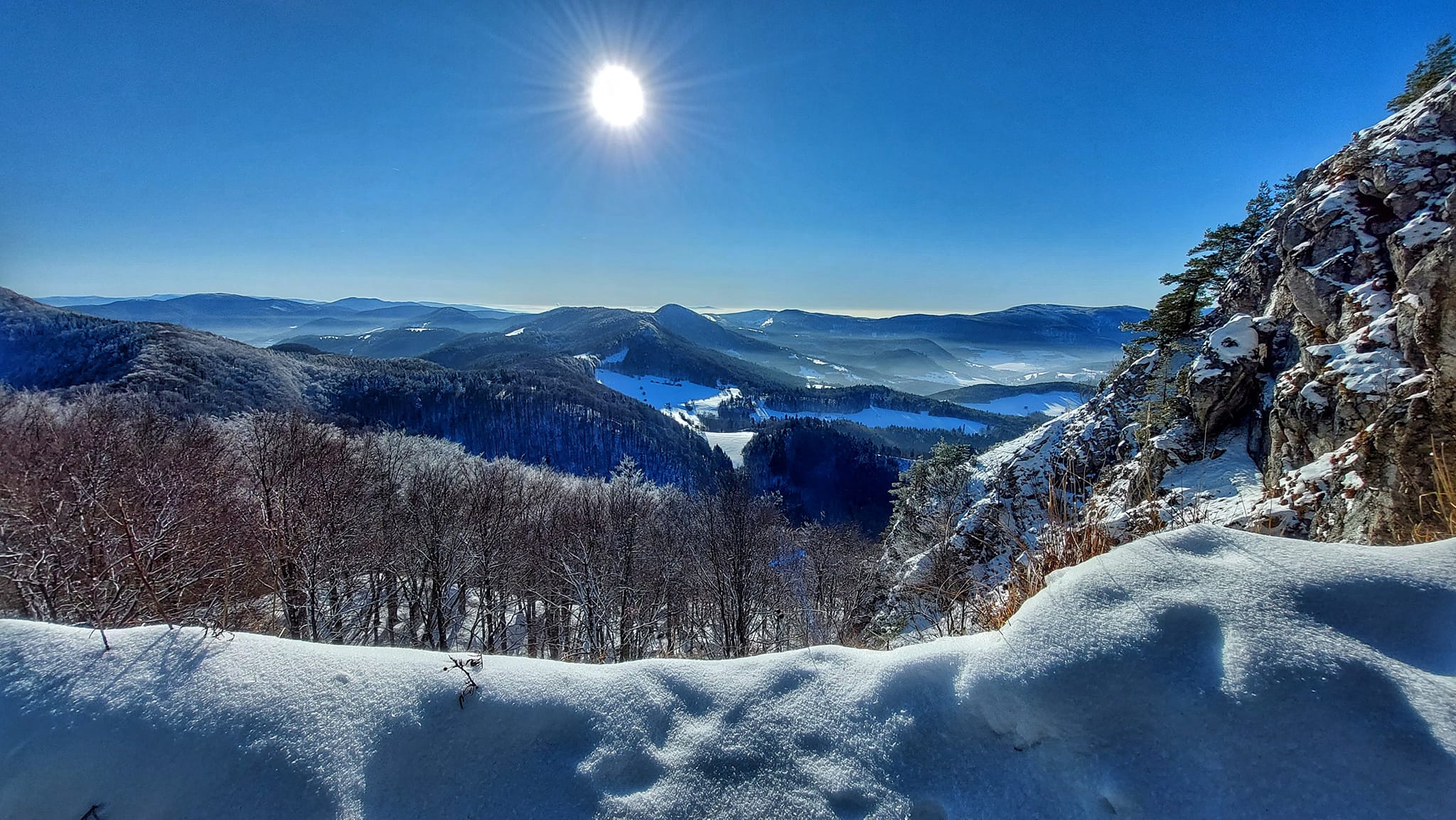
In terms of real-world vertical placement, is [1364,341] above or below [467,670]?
above

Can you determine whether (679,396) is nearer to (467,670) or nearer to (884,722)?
(467,670)

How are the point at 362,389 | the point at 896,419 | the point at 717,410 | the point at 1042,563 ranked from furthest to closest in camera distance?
the point at 896,419 → the point at 717,410 → the point at 362,389 → the point at 1042,563

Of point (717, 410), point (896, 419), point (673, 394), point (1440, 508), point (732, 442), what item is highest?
point (1440, 508)

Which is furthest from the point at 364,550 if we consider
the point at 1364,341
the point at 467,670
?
the point at 1364,341

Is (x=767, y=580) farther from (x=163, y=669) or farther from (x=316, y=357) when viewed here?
(x=316, y=357)

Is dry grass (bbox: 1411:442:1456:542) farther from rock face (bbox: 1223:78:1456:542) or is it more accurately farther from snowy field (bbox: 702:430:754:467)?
snowy field (bbox: 702:430:754:467)
